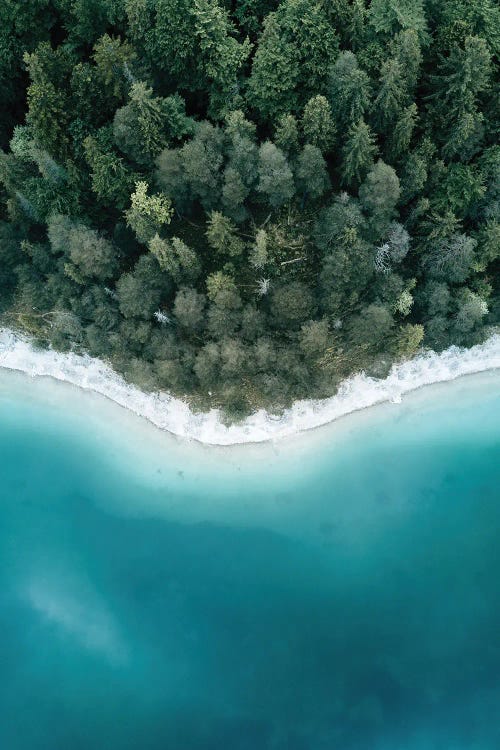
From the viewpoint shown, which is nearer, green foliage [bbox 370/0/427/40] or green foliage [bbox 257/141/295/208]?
green foliage [bbox 257/141/295/208]

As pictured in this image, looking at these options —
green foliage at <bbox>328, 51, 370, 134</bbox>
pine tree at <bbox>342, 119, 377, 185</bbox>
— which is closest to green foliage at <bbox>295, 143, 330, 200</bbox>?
pine tree at <bbox>342, 119, 377, 185</bbox>

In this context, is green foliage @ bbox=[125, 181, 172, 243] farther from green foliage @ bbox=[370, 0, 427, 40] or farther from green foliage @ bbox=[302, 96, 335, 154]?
green foliage @ bbox=[370, 0, 427, 40]

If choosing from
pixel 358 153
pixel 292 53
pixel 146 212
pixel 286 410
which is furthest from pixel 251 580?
pixel 292 53

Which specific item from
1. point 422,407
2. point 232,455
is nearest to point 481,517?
point 422,407

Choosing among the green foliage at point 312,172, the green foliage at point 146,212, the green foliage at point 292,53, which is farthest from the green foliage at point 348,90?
the green foliage at point 146,212

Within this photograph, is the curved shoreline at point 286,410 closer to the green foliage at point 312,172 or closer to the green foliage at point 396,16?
the green foliage at point 312,172

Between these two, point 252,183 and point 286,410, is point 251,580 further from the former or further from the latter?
point 252,183
